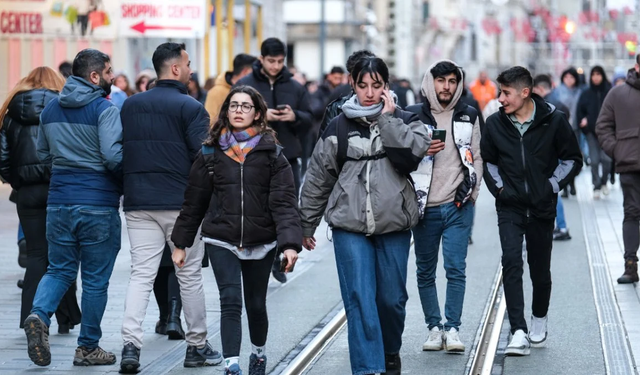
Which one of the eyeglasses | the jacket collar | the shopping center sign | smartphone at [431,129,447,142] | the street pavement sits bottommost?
the street pavement

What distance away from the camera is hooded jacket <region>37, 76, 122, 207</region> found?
8.42m

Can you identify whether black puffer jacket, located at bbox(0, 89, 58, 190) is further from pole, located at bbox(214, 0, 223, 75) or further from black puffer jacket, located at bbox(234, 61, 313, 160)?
pole, located at bbox(214, 0, 223, 75)

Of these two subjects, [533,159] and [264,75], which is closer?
[533,159]

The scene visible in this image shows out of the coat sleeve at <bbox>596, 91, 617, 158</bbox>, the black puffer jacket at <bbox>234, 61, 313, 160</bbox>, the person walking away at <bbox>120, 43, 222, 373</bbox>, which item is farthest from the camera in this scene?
the black puffer jacket at <bbox>234, 61, 313, 160</bbox>

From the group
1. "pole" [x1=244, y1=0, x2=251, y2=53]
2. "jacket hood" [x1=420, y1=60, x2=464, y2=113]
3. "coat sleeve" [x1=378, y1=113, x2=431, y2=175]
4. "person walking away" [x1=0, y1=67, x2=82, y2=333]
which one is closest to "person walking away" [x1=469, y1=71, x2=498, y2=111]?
"pole" [x1=244, y1=0, x2=251, y2=53]

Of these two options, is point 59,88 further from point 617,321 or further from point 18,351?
point 617,321

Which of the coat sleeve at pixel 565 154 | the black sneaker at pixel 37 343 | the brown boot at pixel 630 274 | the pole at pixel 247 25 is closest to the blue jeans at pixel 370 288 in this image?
the coat sleeve at pixel 565 154

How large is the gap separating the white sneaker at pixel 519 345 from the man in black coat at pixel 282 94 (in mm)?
3656

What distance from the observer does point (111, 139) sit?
8.39 meters

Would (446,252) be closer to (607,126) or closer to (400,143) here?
(400,143)

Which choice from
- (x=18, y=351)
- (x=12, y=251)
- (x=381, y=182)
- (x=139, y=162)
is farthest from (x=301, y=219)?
(x=12, y=251)

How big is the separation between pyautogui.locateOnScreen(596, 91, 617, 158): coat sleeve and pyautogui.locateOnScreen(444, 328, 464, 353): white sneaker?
3360 millimetres

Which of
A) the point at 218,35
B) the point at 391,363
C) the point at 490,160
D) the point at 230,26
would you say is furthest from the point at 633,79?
the point at 230,26

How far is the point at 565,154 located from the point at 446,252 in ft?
3.03
